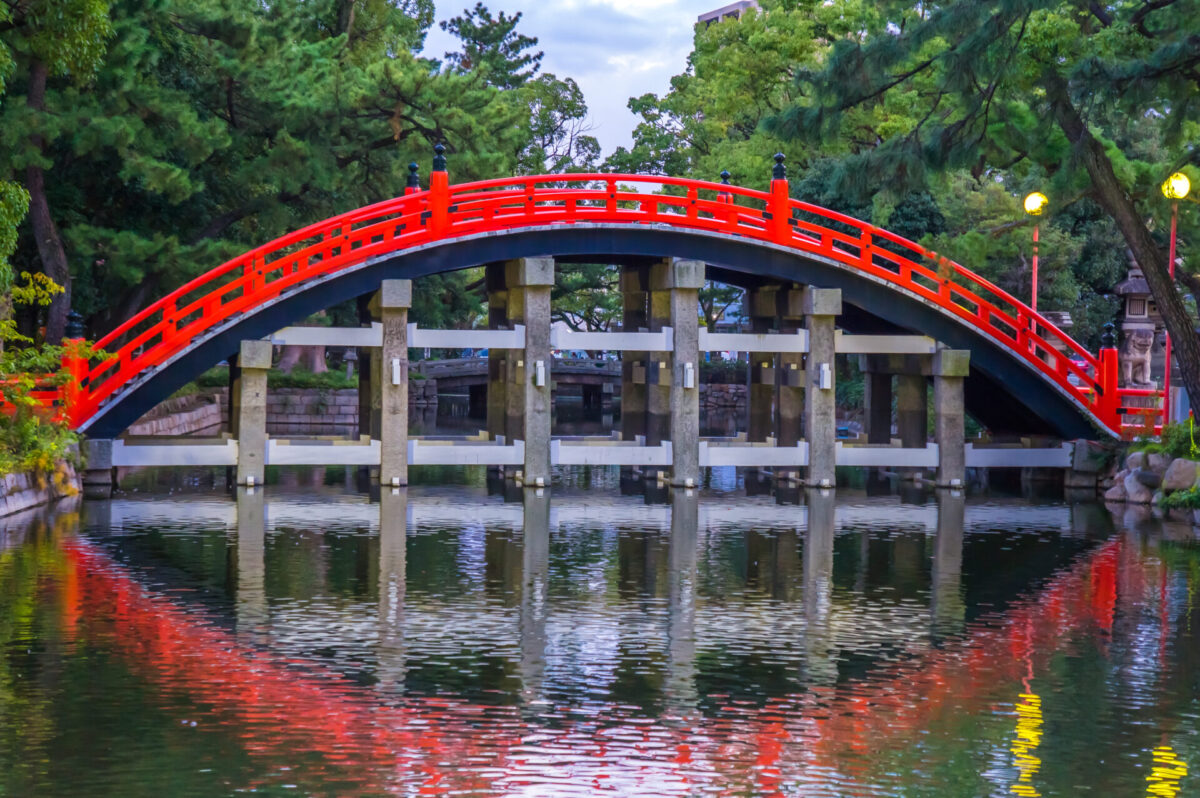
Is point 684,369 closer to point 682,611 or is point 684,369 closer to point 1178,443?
point 1178,443

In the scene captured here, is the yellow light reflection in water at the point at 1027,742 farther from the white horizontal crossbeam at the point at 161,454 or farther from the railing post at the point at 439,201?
the white horizontal crossbeam at the point at 161,454

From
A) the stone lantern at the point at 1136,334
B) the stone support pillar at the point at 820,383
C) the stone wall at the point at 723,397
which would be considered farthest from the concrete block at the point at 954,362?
the stone wall at the point at 723,397

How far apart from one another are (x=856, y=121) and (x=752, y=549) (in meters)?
24.6

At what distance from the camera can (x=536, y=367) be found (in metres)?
27.1

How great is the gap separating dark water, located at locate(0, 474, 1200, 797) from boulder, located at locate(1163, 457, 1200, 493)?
296 cm

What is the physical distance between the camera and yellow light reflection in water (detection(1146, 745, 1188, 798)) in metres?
9.79

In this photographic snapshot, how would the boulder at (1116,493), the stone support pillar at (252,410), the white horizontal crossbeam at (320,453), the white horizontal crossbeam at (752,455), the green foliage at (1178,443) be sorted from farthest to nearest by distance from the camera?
the boulder at (1116,493)
the white horizontal crossbeam at (752,455)
the white horizontal crossbeam at (320,453)
the stone support pillar at (252,410)
the green foliage at (1178,443)

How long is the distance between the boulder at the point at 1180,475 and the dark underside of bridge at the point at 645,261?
12.8ft

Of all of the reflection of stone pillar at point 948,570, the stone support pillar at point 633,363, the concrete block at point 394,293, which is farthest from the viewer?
the stone support pillar at point 633,363

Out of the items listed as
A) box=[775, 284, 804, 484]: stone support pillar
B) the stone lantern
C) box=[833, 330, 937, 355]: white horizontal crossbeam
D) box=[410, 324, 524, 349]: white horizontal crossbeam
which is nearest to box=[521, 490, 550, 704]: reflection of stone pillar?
box=[410, 324, 524, 349]: white horizontal crossbeam

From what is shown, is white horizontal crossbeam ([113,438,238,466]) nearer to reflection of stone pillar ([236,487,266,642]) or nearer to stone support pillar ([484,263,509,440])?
reflection of stone pillar ([236,487,266,642])

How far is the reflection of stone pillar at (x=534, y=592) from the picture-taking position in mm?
12742

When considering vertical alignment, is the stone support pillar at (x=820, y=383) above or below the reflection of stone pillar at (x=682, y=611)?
above

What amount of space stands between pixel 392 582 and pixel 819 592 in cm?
485
